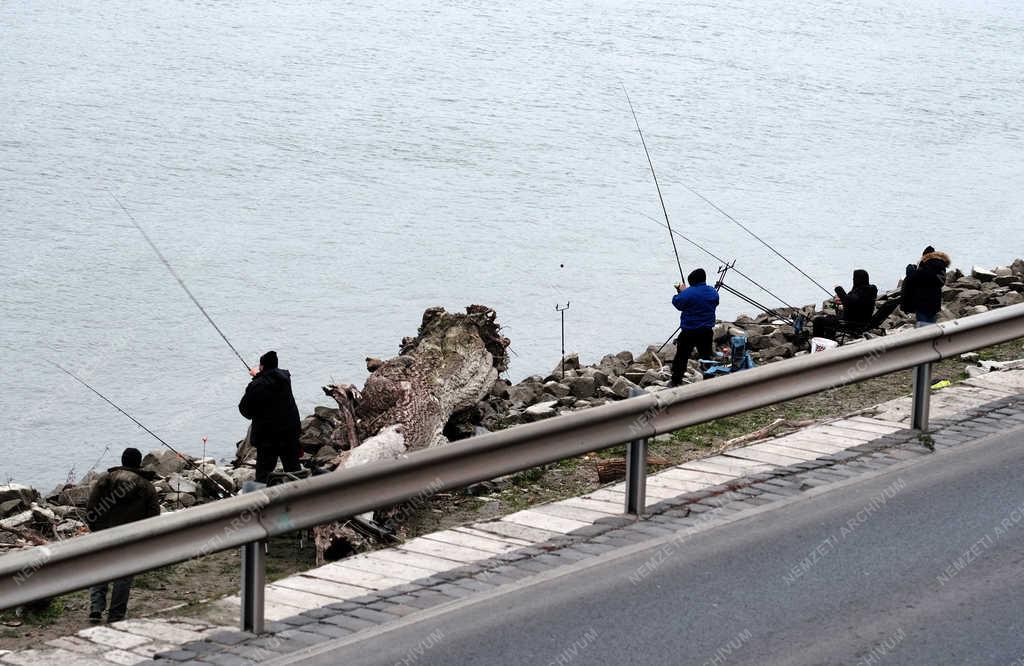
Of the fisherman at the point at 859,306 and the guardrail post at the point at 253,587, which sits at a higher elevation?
the fisherman at the point at 859,306

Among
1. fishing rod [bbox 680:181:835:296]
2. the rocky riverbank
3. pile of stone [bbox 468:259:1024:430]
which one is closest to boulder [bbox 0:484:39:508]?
the rocky riverbank

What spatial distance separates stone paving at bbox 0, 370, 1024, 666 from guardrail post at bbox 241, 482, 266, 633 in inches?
3.0

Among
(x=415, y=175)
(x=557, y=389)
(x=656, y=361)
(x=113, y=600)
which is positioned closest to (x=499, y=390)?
(x=557, y=389)

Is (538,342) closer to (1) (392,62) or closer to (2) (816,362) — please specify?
(2) (816,362)

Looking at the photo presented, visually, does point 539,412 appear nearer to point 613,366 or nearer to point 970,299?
point 613,366

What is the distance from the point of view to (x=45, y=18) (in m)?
47.7

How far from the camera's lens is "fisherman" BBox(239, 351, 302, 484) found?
12180 millimetres

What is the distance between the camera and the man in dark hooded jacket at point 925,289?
51.2 ft

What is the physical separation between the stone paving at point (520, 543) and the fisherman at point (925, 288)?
5.01m

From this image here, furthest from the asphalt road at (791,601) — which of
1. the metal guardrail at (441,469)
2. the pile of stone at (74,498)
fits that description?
the pile of stone at (74,498)

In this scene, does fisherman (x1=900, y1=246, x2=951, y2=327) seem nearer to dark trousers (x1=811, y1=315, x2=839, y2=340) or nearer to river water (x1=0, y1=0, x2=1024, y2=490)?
dark trousers (x1=811, y1=315, x2=839, y2=340)

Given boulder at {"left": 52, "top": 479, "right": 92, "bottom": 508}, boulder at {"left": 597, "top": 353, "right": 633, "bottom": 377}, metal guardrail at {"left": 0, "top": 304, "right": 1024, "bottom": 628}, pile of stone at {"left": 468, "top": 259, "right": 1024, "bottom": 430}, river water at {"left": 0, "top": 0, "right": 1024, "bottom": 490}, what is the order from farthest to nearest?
river water at {"left": 0, "top": 0, "right": 1024, "bottom": 490} → boulder at {"left": 597, "top": 353, "right": 633, "bottom": 377} → pile of stone at {"left": 468, "top": 259, "right": 1024, "bottom": 430} → boulder at {"left": 52, "top": 479, "right": 92, "bottom": 508} → metal guardrail at {"left": 0, "top": 304, "right": 1024, "bottom": 628}

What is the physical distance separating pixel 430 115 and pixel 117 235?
42.9 feet

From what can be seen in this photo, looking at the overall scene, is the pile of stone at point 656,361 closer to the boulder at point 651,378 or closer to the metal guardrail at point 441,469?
the boulder at point 651,378
